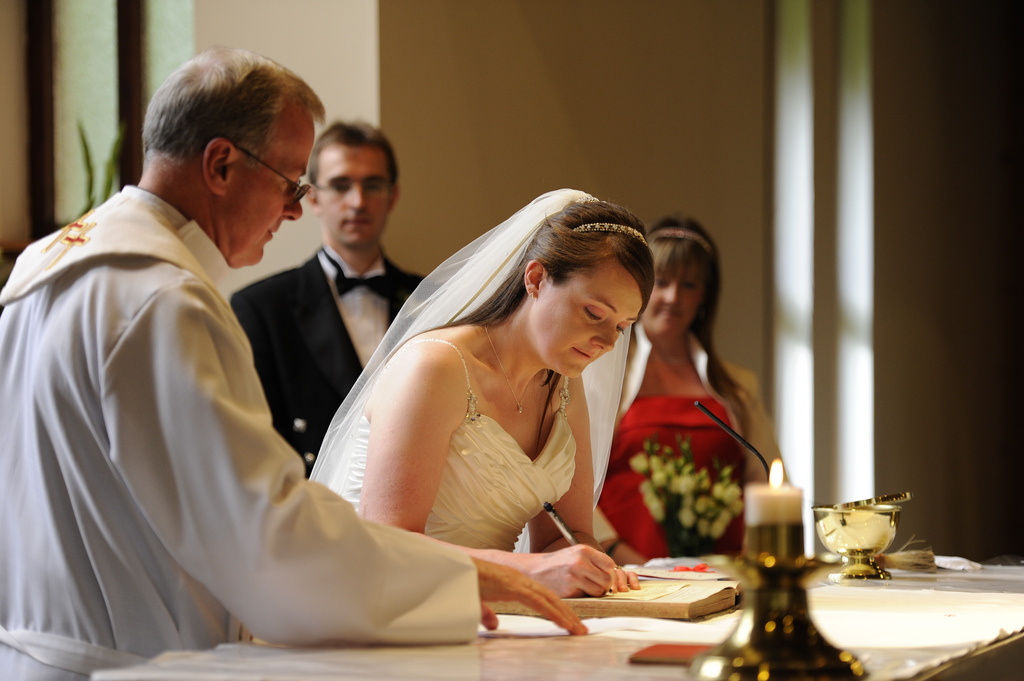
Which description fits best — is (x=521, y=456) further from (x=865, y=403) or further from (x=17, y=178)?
(x=865, y=403)

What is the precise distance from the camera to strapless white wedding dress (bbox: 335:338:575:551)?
8.50ft

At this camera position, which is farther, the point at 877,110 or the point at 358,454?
the point at 877,110

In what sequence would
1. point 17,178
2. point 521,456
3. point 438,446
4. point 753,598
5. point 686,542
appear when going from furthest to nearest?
point 17,178, point 686,542, point 521,456, point 438,446, point 753,598

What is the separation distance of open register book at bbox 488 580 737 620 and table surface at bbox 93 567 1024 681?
26 millimetres

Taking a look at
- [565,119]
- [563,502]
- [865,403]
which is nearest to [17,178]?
[565,119]

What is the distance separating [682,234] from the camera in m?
4.48

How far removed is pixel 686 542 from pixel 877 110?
4.03 m

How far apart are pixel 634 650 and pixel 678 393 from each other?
9.86 ft

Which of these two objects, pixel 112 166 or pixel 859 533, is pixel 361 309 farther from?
pixel 859 533

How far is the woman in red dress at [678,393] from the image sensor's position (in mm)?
4391

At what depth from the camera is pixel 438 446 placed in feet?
7.97

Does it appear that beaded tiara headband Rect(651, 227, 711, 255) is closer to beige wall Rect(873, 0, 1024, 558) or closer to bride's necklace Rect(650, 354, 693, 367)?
bride's necklace Rect(650, 354, 693, 367)

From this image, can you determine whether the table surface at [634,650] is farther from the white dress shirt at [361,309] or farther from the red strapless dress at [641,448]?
the white dress shirt at [361,309]

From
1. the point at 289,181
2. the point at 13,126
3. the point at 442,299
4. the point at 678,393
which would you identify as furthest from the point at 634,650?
the point at 13,126
